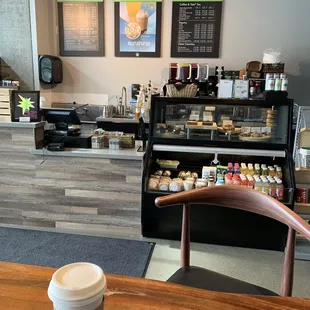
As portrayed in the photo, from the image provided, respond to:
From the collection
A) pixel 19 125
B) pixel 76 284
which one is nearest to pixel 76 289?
pixel 76 284

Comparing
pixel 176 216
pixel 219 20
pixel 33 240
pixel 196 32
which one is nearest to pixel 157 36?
pixel 196 32

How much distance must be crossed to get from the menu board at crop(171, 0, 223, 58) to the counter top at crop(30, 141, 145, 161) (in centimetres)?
233

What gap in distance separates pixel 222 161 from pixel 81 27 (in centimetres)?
316

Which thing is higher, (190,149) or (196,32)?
(196,32)

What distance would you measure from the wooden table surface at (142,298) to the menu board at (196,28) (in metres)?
4.10

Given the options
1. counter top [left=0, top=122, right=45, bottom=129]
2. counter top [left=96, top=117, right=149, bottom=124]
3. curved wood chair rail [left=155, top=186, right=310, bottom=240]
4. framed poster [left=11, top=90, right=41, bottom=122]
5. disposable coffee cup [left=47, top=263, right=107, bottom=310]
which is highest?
framed poster [left=11, top=90, right=41, bottom=122]

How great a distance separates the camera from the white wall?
4281 millimetres

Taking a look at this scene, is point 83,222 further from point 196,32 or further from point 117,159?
point 196,32

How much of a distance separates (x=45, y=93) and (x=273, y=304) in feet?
Answer: 15.0

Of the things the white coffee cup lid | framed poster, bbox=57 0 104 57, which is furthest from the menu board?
the white coffee cup lid

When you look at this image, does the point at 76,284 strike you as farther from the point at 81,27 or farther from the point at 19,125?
the point at 81,27

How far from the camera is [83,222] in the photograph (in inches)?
116

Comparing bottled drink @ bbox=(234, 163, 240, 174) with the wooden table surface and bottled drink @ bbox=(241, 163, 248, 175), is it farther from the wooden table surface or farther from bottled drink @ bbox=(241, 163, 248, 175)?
the wooden table surface

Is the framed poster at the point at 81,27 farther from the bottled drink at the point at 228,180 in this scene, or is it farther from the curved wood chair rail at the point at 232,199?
the curved wood chair rail at the point at 232,199
